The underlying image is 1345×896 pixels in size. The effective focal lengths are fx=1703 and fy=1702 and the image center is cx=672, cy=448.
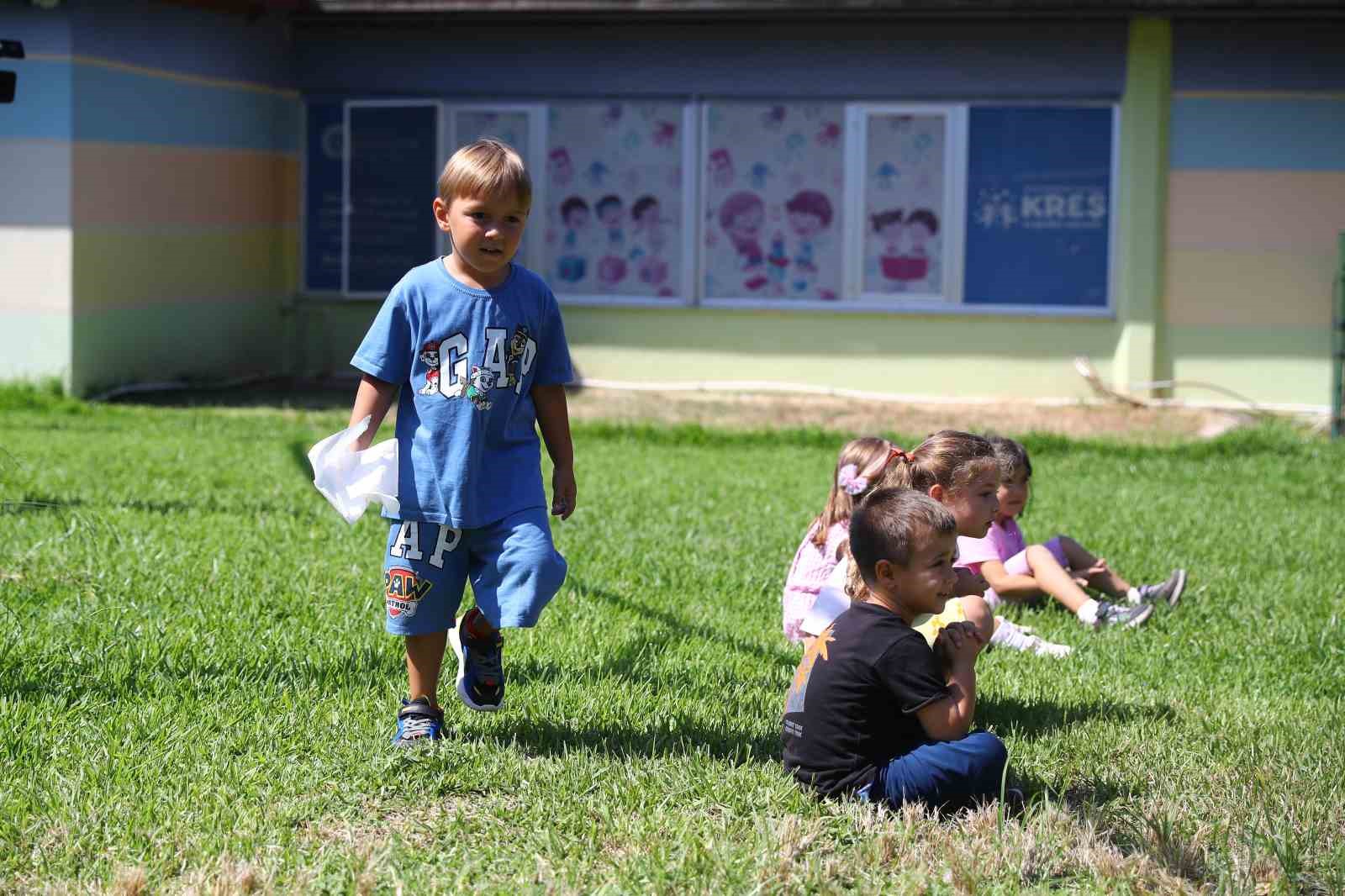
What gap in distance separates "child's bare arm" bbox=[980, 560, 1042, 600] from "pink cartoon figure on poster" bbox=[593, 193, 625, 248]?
907 centimetres

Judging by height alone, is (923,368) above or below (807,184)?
below

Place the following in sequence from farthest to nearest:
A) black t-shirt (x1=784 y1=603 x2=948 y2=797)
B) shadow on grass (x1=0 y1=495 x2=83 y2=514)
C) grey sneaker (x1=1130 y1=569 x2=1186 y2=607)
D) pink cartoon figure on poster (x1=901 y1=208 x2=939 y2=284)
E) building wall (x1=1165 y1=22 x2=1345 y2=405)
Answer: pink cartoon figure on poster (x1=901 y1=208 x2=939 y2=284) < building wall (x1=1165 y1=22 x2=1345 y2=405) < shadow on grass (x1=0 y1=495 x2=83 y2=514) < grey sneaker (x1=1130 y1=569 x2=1186 y2=607) < black t-shirt (x1=784 y1=603 x2=948 y2=797)

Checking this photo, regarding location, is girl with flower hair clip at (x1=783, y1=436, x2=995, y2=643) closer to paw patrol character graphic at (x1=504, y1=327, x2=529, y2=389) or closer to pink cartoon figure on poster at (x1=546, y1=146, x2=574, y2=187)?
paw patrol character graphic at (x1=504, y1=327, x2=529, y2=389)

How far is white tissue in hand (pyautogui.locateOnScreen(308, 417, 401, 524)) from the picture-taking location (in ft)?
14.3

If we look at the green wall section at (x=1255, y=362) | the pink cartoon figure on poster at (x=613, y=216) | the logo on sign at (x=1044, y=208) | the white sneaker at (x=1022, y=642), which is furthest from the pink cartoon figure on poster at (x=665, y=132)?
the white sneaker at (x=1022, y=642)

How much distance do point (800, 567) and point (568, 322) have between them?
9894 mm

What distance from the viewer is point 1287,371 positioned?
1412 cm

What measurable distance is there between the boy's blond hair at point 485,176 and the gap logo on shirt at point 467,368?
355 mm

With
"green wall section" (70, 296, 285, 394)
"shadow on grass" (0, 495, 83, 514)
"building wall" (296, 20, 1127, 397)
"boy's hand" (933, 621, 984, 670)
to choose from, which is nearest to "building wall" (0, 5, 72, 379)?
"green wall section" (70, 296, 285, 394)

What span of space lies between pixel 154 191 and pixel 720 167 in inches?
190

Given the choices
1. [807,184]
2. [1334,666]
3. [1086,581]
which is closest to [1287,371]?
[807,184]

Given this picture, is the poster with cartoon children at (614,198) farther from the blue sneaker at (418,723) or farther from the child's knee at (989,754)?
the child's knee at (989,754)

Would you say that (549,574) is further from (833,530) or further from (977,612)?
(833,530)

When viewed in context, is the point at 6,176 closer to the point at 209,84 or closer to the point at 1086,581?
the point at 209,84
